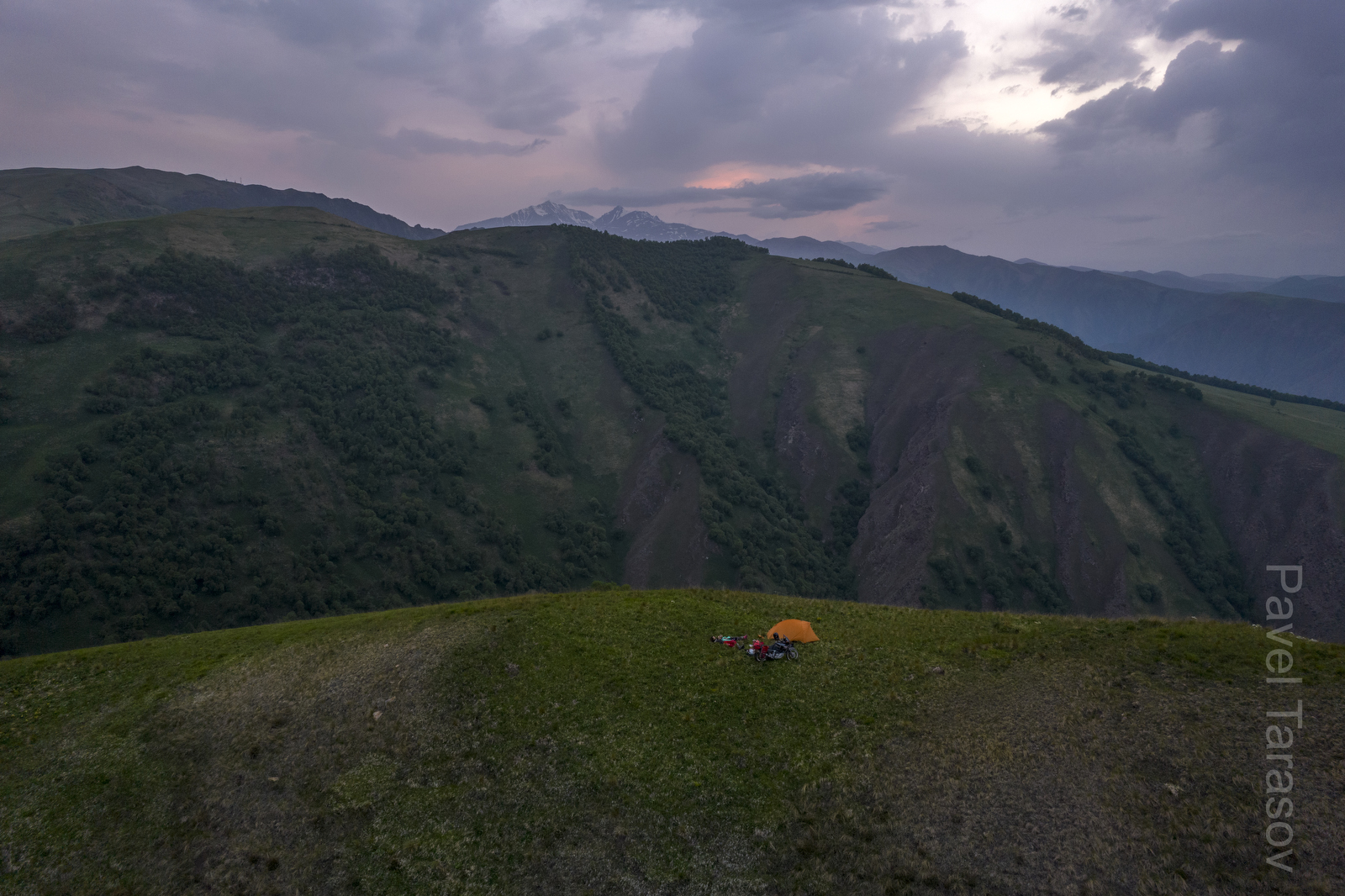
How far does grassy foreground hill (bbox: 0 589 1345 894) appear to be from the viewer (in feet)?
67.4

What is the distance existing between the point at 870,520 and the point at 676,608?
87.1 meters

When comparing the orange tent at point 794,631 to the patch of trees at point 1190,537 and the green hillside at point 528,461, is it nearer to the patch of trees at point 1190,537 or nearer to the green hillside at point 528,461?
the green hillside at point 528,461

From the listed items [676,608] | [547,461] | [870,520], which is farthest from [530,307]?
[676,608]

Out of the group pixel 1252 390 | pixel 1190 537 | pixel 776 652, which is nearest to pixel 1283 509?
pixel 1190 537

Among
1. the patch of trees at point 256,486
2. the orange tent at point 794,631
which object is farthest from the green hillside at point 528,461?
the orange tent at point 794,631

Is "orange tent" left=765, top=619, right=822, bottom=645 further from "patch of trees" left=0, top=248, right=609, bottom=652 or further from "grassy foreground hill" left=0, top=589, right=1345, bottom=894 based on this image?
"patch of trees" left=0, top=248, right=609, bottom=652

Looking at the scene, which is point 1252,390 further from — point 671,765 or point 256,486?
point 256,486

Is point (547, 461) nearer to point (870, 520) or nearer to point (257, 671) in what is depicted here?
point (870, 520)

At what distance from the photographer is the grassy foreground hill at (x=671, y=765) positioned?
809 inches

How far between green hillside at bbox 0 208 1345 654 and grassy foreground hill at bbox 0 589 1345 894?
53157 mm

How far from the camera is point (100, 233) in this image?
130 metres

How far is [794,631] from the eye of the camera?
115 ft

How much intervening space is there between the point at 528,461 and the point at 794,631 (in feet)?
327

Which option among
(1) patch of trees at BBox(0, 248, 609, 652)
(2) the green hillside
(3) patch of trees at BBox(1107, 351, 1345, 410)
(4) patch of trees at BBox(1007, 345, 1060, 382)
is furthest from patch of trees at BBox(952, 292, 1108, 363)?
(1) patch of trees at BBox(0, 248, 609, 652)
